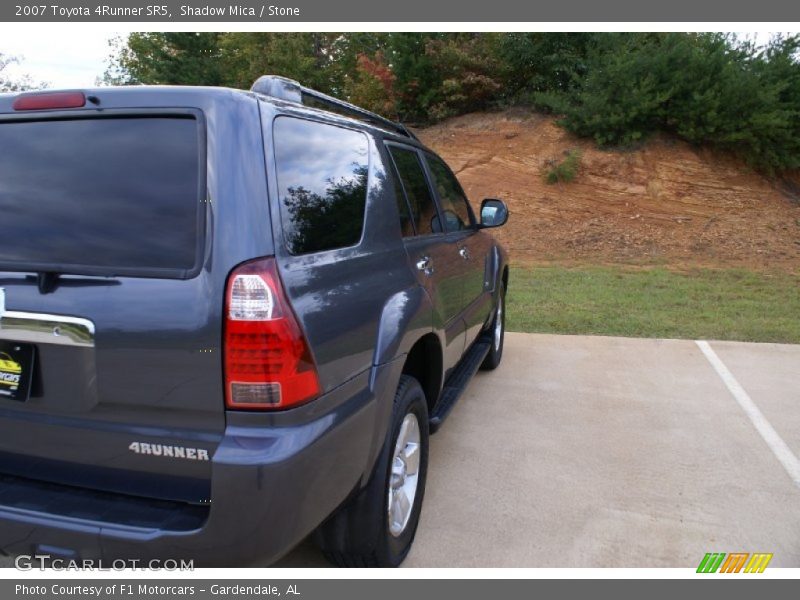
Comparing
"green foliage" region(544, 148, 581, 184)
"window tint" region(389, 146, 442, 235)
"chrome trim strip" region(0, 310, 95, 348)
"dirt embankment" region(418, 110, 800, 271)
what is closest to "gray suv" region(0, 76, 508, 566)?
"chrome trim strip" region(0, 310, 95, 348)

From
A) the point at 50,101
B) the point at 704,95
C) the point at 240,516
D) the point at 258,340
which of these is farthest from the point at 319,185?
the point at 704,95

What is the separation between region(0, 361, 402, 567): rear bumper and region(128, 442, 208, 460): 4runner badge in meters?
0.09

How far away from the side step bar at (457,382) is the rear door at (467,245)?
0.20 m

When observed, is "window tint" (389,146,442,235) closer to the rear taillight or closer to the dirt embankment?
the rear taillight

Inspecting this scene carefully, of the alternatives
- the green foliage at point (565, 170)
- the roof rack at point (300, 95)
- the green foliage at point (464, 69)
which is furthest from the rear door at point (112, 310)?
the green foliage at point (464, 69)

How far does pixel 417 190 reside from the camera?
355cm

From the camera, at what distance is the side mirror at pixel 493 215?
197 inches

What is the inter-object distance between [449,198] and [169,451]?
9.36 feet

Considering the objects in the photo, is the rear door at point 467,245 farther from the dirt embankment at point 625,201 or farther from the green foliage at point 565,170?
the green foliage at point 565,170

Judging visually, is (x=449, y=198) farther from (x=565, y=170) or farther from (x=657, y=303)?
(x=565, y=170)

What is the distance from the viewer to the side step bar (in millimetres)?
3412

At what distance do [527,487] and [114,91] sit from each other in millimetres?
2826

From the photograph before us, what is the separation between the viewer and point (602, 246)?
13.2 metres

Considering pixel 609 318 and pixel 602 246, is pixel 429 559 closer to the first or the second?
pixel 609 318
